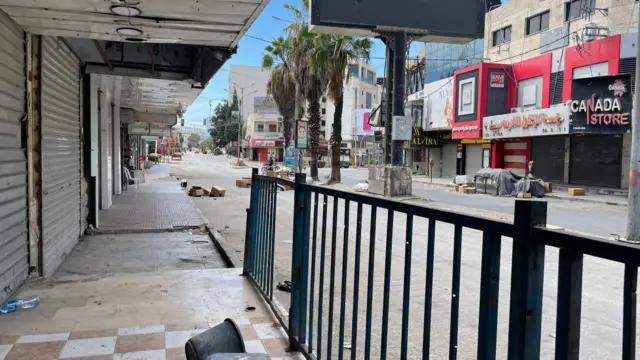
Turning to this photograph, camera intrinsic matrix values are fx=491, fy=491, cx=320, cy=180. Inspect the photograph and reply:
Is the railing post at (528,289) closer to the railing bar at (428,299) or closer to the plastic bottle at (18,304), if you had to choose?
the railing bar at (428,299)

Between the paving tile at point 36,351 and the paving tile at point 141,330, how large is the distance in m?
A: 0.44

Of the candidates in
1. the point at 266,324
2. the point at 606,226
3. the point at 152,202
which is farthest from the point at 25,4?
the point at 606,226

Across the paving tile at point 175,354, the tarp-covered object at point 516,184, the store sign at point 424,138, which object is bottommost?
the paving tile at point 175,354

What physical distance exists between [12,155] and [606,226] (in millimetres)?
12888

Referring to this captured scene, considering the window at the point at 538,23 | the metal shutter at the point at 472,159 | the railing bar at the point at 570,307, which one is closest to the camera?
the railing bar at the point at 570,307

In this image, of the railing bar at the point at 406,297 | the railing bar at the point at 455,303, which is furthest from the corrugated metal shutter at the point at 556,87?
the railing bar at the point at 455,303

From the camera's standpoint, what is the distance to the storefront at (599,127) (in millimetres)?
19812

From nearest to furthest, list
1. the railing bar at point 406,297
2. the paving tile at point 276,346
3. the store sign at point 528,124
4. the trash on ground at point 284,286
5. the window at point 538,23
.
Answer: the railing bar at point 406,297 < the paving tile at point 276,346 < the trash on ground at point 284,286 < the store sign at point 528,124 < the window at point 538,23

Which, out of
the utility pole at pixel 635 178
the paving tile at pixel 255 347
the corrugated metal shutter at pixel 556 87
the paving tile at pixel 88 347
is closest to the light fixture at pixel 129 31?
the paving tile at pixel 88 347

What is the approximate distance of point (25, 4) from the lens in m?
4.34

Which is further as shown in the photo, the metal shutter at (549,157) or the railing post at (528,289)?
the metal shutter at (549,157)

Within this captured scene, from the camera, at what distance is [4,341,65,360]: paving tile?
3.39 meters

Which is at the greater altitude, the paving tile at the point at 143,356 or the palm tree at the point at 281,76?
the palm tree at the point at 281,76

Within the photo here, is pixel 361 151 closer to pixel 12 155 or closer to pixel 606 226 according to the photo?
pixel 606 226
